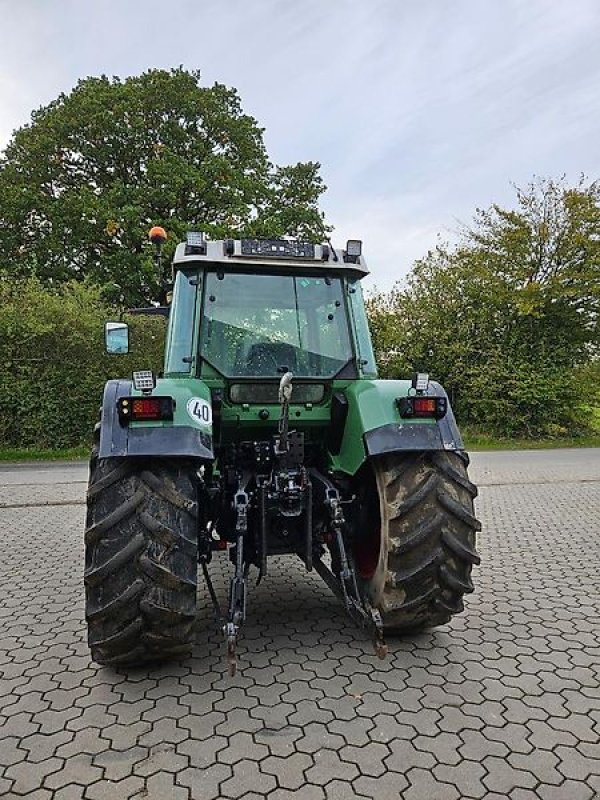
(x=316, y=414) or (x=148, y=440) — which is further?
(x=316, y=414)

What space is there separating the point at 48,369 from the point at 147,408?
10614 millimetres

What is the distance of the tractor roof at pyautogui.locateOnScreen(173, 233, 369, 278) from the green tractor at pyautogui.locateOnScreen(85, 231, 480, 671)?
1 cm

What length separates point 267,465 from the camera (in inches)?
156

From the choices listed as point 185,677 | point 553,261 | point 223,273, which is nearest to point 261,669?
point 185,677

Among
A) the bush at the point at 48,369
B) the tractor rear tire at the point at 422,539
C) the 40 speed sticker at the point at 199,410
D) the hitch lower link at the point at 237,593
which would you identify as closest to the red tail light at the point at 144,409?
the 40 speed sticker at the point at 199,410

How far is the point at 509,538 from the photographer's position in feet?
21.2

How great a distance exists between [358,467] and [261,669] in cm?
120

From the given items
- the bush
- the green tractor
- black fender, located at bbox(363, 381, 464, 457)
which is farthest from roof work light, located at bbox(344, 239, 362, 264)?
the bush

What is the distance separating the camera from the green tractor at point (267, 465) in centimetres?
314

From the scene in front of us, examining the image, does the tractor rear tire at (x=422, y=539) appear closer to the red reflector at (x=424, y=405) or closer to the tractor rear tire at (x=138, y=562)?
the red reflector at (x=424, y=405)

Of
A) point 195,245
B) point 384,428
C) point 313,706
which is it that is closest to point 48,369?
point 195,245

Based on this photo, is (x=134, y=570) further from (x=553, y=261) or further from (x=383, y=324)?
(x=553, y=261)

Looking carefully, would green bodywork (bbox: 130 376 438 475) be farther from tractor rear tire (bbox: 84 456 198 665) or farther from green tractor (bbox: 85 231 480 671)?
tractor rear tire (bbox: 84 456 198 665)

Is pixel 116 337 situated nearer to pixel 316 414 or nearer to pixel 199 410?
pixel 199 410
